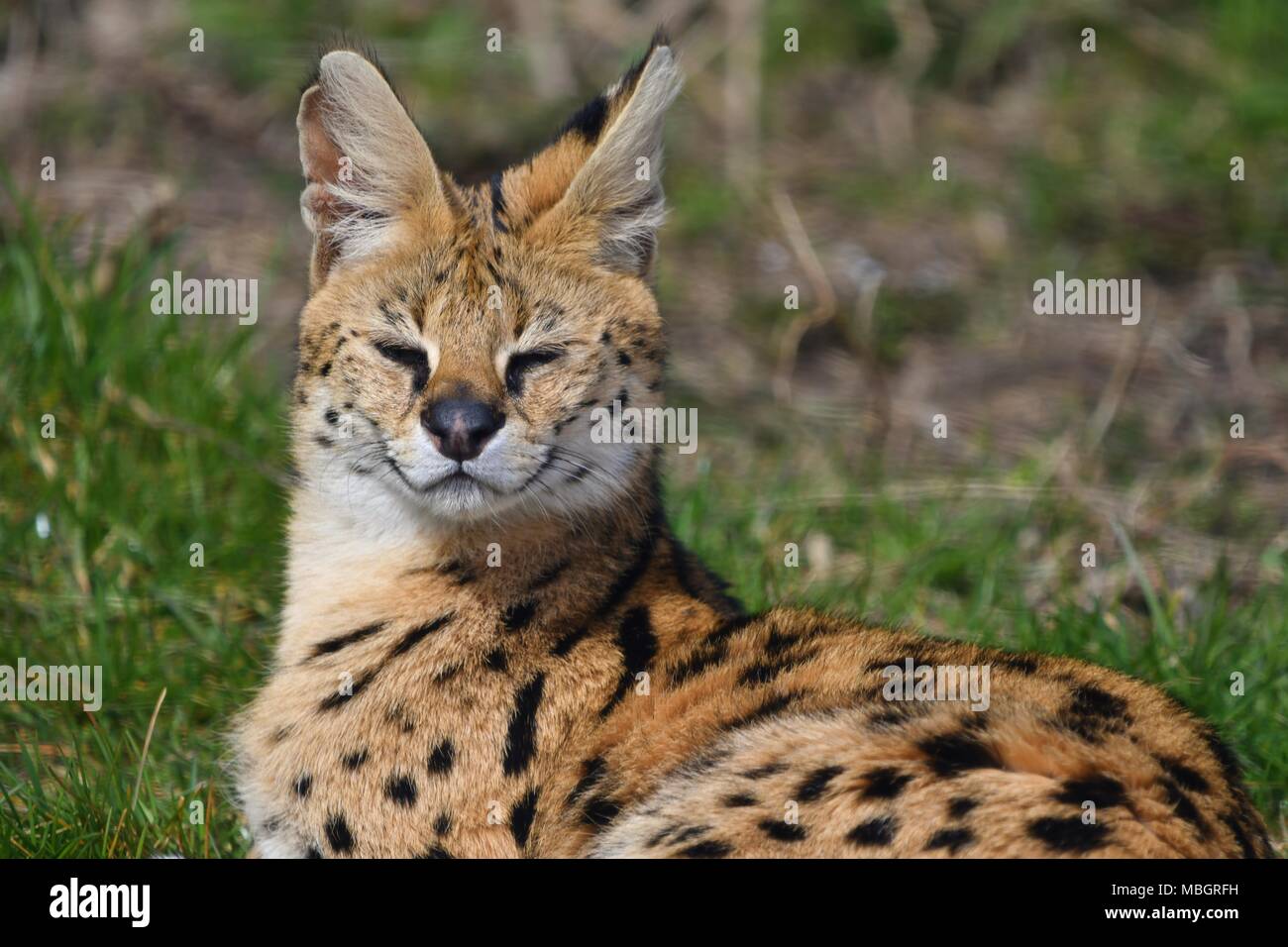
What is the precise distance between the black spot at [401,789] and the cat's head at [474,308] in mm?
786

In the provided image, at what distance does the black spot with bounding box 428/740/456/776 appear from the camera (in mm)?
4801

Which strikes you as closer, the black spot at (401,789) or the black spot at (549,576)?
the black spot at (401,789)

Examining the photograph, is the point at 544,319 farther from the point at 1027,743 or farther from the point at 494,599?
the point at 1027,743

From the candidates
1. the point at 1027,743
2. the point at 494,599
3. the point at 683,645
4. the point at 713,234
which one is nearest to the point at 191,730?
the point at 494,599

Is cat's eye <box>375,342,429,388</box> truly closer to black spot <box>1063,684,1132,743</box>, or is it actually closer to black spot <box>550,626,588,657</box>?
black spot <box>550,626,588,657</box>

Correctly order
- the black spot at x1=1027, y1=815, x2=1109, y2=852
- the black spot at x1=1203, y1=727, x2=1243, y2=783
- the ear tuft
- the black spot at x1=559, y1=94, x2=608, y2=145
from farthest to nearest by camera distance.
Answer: the black spot at x1=559, y1=94, x2=608, y2=145, the ear tuft, the black spot at x1=1203, y1=727, x2=1243, y2=783, the black spot at x1=1027, y1=815, x2=1109, y2=852

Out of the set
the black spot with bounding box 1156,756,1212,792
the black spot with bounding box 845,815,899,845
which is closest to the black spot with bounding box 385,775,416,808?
the black spot with bounding box 845,815,899,845

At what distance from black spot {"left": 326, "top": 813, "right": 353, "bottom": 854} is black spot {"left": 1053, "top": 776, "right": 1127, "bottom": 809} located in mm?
1966

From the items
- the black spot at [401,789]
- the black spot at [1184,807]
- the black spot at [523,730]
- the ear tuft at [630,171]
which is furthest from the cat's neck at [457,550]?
the black spot at [1184,807]

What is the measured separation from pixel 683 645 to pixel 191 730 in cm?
207

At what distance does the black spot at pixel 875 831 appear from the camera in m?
4.10

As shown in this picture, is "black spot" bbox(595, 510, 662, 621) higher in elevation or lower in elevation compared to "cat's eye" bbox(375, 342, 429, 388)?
lower

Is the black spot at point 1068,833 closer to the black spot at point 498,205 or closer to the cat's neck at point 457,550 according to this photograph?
the cat's neck at point 457,550

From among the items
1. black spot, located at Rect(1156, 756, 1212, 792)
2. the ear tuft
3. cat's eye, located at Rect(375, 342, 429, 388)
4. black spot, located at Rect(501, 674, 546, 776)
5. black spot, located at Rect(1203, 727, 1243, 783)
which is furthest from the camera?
the ear tuft
